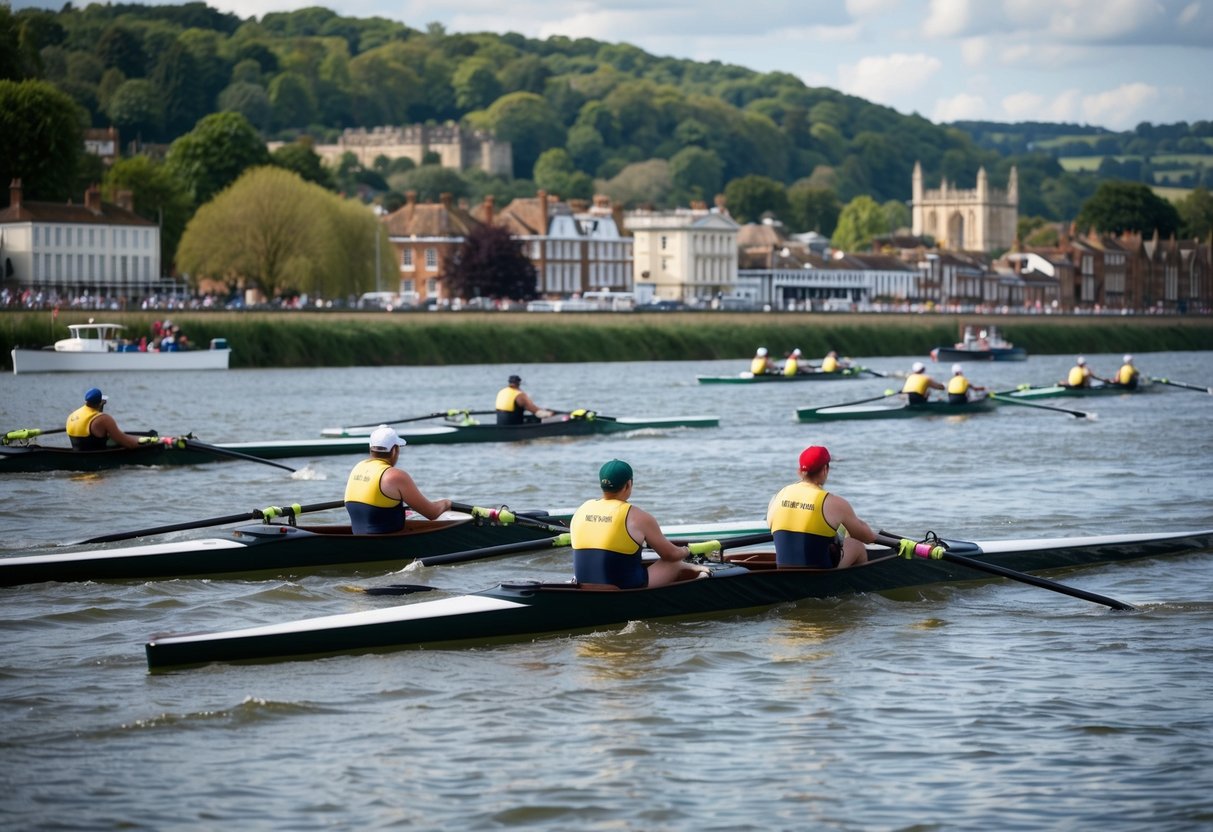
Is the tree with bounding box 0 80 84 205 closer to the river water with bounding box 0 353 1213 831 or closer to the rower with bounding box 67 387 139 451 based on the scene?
the rower with bounding box 67 387 139 451

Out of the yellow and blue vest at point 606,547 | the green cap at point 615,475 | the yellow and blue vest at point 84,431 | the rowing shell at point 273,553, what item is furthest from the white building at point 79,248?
the green cap at point 615,475

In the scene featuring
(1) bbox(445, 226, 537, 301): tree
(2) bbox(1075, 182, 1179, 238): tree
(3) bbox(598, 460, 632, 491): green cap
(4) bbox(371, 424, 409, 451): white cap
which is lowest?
(3) bbox(598, 460, 632, 491): green cap

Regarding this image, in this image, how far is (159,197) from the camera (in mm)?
93938

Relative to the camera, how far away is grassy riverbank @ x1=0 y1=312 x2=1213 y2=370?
6372 centimetres

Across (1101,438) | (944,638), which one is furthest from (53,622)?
(1101,438)

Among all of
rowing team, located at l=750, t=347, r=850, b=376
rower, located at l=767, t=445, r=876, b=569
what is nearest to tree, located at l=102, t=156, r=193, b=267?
rowing team, located at l=750, t=347, r=850, b=376

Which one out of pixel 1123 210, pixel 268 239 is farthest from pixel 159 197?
pixel 1123 210

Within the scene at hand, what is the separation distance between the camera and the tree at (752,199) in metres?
188

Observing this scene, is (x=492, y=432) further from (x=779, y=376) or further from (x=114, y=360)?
(x=114, y=360)

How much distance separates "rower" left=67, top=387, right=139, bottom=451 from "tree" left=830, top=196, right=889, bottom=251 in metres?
168

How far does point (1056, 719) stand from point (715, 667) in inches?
100

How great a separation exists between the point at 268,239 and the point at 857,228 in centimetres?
12001

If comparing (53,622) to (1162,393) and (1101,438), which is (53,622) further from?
(1162,393)

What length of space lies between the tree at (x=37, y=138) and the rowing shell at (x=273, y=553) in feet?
225
